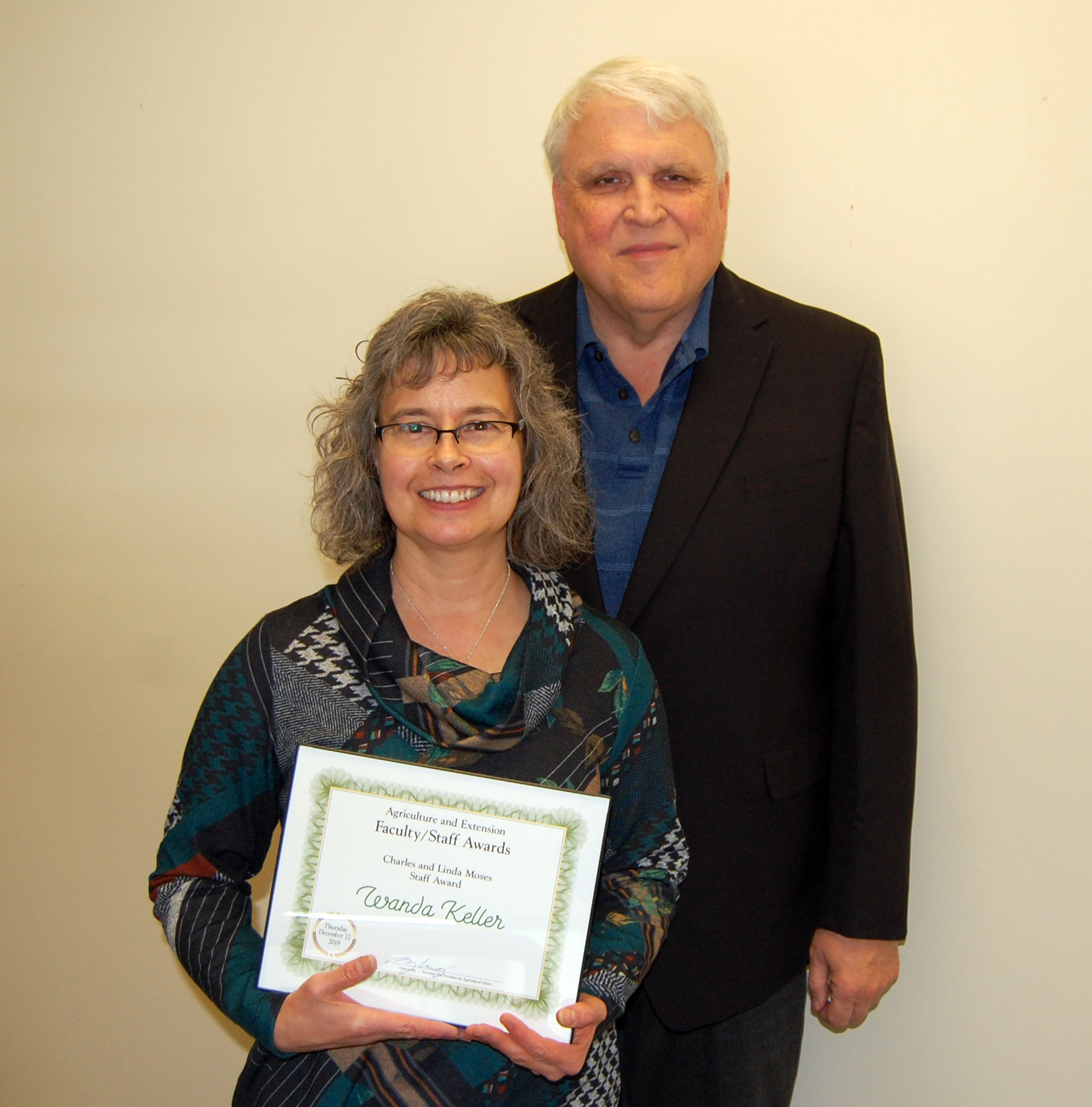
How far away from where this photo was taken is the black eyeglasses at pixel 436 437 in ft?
4.76

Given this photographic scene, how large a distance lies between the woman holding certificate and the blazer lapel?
17cm

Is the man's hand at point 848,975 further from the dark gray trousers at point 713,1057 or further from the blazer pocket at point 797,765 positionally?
the blazer pocket at point 797,765

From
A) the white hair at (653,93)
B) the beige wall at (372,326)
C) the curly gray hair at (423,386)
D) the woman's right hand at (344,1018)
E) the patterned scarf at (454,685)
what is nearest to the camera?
the woman's right hand at (344,1018)

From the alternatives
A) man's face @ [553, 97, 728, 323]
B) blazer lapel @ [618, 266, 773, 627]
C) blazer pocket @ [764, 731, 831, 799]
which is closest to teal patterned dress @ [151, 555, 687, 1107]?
blazer lapel @ [618, 266, 773, 627]

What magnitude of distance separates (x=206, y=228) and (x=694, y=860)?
1744 millimetres

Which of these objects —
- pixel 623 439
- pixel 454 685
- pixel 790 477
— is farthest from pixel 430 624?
pixel 790 477

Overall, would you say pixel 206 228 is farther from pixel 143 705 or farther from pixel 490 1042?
pixel 490 1042

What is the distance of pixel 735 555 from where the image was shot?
173 centimetres

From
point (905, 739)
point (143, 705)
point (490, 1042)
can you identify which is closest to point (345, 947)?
point (490, 1042)

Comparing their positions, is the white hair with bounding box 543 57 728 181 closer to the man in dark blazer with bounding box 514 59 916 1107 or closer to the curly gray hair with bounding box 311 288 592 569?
the man in dark blazer with bounding box 514 59 916 1107

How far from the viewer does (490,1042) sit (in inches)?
49.8

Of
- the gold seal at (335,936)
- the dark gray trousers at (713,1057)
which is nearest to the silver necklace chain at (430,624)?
the gold seal at (335,936)

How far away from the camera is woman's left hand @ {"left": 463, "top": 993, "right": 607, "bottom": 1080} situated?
1.26 meters

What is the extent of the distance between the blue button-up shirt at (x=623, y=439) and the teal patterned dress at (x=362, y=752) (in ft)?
1.14
